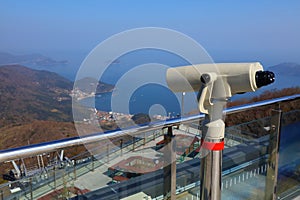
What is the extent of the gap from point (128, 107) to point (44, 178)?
1.49 feet

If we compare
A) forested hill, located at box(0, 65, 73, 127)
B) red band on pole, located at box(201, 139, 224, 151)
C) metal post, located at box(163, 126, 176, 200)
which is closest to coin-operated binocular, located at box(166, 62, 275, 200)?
red band on pole, located at box(201, 139, 224, 151)

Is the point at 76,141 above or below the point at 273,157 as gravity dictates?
above

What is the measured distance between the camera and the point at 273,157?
80.1 inches

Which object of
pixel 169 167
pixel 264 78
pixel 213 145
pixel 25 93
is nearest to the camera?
pixel 264 78

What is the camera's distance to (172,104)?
1196 millimetres

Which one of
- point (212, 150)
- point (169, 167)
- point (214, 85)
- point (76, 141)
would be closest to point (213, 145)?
point (212, 150)

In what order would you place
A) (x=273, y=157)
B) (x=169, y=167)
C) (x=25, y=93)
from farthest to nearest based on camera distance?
(x=25, y=93) < (x=273, y=157) < (x=169, y=167)

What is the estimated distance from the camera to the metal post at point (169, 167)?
1.32 meters

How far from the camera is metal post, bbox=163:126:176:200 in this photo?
1.32m

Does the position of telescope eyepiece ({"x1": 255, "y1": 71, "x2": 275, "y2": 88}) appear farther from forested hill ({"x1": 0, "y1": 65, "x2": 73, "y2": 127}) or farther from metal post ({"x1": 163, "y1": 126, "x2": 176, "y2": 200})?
forested hill ({"x1": 0, "y1": 65, "x2": 73, "y2": 127})

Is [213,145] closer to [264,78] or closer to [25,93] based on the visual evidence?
[264,78]

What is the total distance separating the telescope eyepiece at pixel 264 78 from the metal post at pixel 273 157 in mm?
1150

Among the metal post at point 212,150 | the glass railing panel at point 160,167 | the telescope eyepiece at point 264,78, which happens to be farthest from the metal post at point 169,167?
the telescope eyepiece at point 264,78

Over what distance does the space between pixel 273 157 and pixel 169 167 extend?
3.42ft
